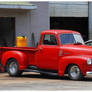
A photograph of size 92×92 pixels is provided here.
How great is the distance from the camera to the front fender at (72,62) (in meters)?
13.4

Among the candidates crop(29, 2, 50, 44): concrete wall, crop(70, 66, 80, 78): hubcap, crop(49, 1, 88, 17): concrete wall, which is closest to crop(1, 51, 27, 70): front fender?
crop(70, 66, 80, 78): hubcap

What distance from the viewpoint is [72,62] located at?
1372cm

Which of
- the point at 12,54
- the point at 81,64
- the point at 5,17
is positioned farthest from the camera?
the point at 5,17

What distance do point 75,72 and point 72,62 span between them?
15.6 inches

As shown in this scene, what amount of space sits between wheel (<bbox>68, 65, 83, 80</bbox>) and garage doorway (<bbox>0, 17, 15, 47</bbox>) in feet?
34.9

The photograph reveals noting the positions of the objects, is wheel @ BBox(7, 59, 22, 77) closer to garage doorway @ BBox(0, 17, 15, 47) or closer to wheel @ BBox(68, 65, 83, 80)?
wheel @ BBox(68, 65, 83, 80)

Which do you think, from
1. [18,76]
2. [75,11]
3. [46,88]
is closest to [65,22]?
Result: [75,11]

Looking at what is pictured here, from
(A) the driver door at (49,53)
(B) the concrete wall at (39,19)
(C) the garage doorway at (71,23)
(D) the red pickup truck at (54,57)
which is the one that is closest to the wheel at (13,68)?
(D) the red pickup truck at (54,57)

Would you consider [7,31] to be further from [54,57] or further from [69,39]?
[54,57]

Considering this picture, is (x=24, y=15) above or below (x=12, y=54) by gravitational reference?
above

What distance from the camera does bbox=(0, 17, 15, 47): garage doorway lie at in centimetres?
2406

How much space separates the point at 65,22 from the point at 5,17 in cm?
502

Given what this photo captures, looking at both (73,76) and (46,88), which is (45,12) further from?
(46,88)

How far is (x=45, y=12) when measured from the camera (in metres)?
24.1
